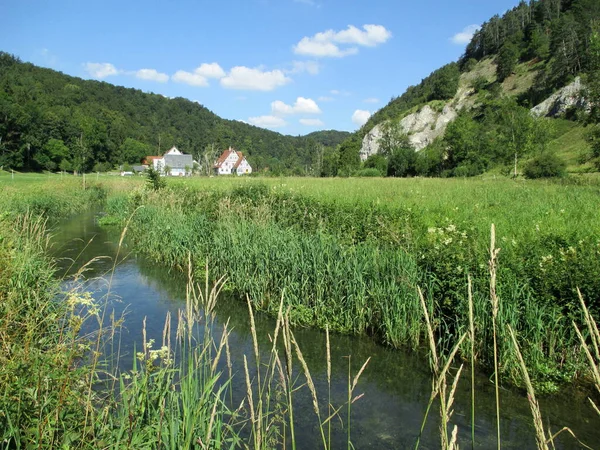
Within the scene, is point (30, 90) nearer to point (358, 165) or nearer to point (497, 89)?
point (358, 165)

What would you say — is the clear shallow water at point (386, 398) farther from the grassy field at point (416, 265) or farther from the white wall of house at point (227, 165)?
the white wall of house at point (227, 165)

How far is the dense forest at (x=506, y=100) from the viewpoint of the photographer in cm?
3650

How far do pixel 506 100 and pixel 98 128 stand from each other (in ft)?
265

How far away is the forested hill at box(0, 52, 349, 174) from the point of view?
227ft

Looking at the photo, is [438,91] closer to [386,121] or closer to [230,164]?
[386,121]

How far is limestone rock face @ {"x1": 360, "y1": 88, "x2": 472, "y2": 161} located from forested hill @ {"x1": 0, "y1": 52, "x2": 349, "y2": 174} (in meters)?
18.0

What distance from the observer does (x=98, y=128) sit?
295 ft

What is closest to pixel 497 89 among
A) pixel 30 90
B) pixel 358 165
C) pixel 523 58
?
pixel 523 58

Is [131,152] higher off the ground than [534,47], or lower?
lower

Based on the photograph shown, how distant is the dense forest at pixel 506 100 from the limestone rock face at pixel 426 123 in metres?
4.88

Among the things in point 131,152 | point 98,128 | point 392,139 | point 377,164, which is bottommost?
point 377,164


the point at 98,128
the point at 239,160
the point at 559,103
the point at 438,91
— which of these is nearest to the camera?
the point at 559,103

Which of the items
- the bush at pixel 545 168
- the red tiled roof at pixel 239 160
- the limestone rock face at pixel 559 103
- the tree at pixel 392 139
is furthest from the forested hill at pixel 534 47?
the red tiled roof at pixel 239 160

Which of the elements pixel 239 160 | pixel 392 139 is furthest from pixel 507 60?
pixel 239 160
